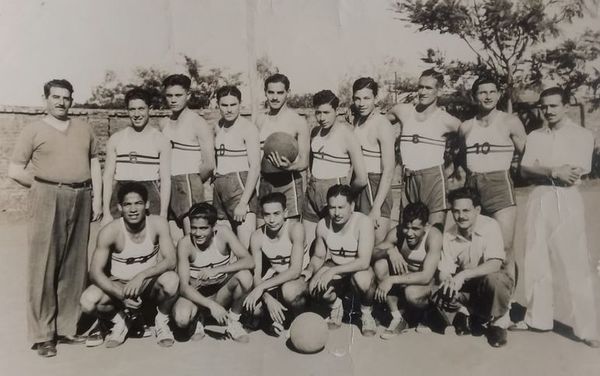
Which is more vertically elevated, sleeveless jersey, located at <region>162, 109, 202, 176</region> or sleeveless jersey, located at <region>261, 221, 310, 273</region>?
sleeveless jersey, located at <region>162, 109, 202, 176</region>

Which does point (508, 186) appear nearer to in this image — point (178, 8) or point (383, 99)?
point (383, 99)

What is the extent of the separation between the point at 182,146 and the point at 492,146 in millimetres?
2048

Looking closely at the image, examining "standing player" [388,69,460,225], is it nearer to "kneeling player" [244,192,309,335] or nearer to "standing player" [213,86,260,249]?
"kneeling player" [244,192,309,335]

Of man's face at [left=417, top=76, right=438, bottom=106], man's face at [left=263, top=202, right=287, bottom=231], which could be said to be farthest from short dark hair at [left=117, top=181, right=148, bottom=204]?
man's face at [left=417, top=76, right=438, bottom=106]

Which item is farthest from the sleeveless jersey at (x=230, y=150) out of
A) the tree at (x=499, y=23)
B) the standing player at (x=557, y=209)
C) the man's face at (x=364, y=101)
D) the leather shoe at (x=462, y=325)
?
the standing player at (x=557, y=209)

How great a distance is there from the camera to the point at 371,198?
399 cm

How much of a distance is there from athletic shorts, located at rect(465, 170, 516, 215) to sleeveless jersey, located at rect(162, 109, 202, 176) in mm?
1871

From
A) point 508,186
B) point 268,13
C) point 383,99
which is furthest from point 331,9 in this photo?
point 508,186

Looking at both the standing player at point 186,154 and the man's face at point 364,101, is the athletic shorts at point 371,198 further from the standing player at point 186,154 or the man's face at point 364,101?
the standing player at point 186,154

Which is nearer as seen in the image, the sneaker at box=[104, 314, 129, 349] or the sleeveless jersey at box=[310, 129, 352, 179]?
the sneaker at box=[104, 314, 129, 349]

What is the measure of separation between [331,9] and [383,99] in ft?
2.25

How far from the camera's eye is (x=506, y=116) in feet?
12.9

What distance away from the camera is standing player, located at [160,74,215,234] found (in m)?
3.97

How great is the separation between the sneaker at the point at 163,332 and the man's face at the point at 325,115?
5.36ft
